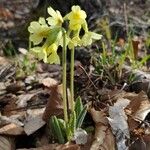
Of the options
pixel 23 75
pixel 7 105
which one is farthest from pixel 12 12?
pixel 7 105

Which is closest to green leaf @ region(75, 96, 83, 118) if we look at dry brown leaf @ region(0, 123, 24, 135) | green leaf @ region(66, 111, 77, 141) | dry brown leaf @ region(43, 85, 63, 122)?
green leaf @ region(66, 111, 77, 141)

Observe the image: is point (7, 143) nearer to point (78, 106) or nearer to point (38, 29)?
point (78, 106)

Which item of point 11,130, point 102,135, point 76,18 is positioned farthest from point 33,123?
point 76,18

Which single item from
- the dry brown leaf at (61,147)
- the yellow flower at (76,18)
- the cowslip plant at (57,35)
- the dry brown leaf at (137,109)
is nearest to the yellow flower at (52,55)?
the cowslip plant at (57,35)

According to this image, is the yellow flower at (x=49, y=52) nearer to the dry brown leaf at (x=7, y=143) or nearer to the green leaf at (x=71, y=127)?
the green leaf at (x=71, y=127)

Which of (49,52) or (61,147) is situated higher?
(49,52)

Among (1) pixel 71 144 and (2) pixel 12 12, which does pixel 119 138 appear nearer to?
(1) pixel 71 144
